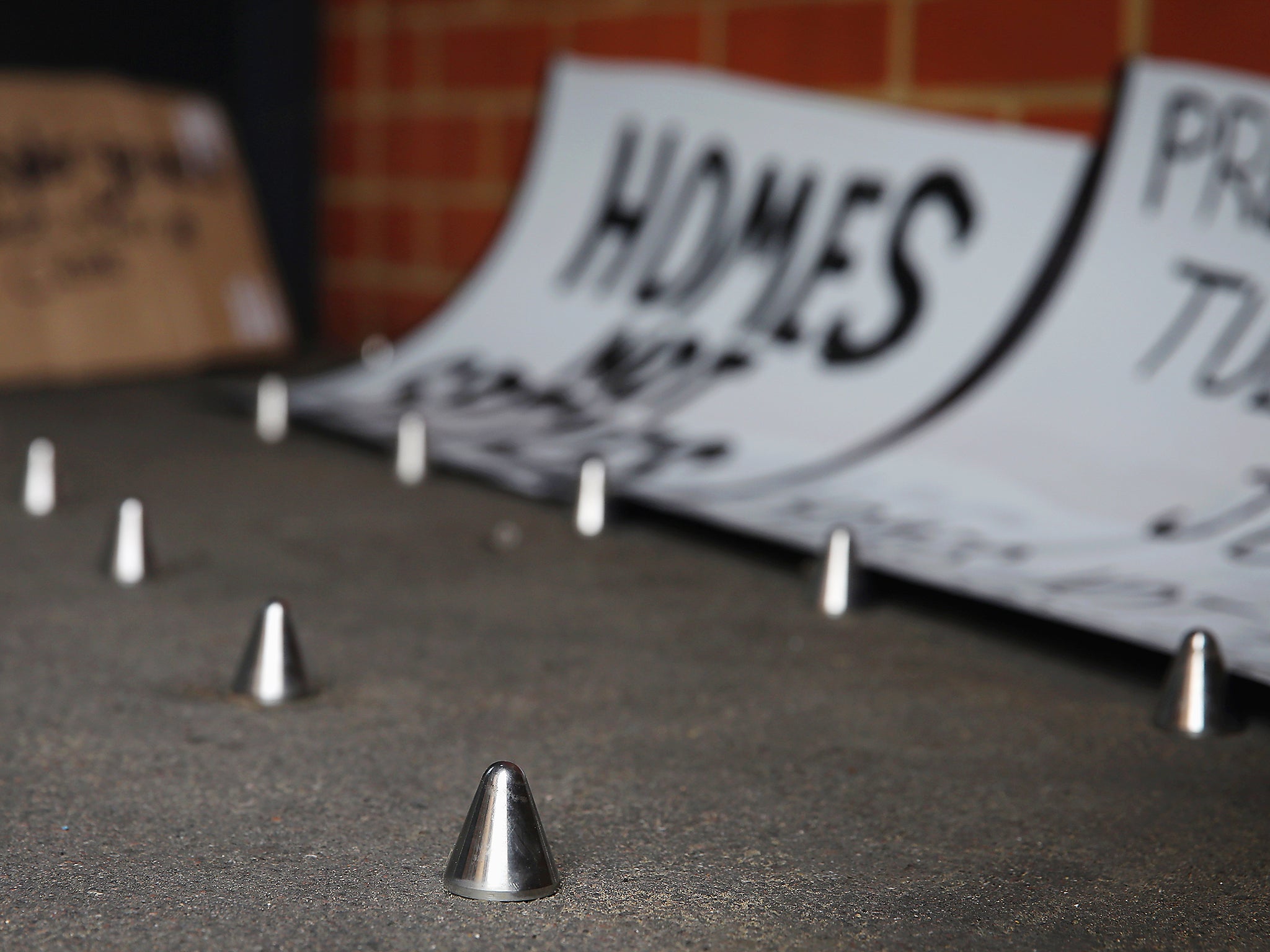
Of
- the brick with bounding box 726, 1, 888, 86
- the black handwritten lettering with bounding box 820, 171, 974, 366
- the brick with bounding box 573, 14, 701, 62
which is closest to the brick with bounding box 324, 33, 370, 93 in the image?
the brick with bounding box 573, 14, 701, 62

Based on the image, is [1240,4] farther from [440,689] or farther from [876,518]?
[440,689]

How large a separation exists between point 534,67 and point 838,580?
2.54 m

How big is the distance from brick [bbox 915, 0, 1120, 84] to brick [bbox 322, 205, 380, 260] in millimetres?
2107

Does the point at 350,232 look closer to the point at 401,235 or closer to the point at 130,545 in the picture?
the point at 401,235

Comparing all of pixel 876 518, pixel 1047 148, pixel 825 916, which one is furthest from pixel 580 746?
pixel 1047 148

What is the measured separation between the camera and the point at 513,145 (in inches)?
161

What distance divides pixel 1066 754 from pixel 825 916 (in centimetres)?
47

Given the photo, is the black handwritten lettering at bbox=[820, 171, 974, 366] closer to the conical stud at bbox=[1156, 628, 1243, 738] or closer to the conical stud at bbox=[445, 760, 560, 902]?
the conical stud at bbox=[1156, 628, 1243, 738]

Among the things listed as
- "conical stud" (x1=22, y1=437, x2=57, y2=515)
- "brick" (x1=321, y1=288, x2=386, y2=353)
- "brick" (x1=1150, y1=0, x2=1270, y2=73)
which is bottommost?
"brick" (x1=321, y1=288, x2=386, y2=353)

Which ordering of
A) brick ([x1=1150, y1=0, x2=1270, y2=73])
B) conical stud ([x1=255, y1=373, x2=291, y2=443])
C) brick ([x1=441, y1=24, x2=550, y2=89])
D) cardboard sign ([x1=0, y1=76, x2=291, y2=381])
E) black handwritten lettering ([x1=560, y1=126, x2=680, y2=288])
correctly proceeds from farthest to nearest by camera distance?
brick ([x1=441, y1=24, x2=550, y2=89])
cardboard sign ([x1=0, y1=76, x2=291, y2=381])
black handwritten lettering ([x1=560, y1=126, x2=680, y2=288])
conical stud ([x1=255, y1=373, x2=291, y2=443])
brick ([x1=1150, y1=0, x2=1270, y2=73])

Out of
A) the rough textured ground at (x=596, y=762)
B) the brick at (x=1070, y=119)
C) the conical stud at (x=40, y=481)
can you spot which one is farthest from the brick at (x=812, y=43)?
the conical stud at (x=40, y=481)

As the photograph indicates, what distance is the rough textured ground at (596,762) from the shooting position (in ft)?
3.69

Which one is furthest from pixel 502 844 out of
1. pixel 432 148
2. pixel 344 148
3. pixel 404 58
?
pixel 344 148

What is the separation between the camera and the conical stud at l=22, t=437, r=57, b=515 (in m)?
2.35
